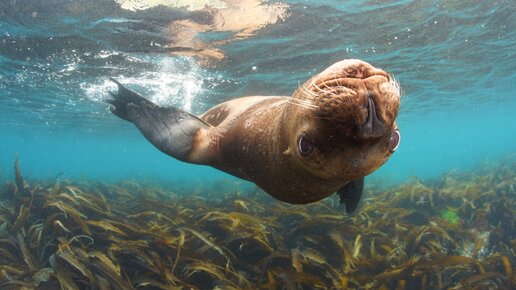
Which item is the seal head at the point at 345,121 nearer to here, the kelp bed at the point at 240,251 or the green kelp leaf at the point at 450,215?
the kelp bed at the point at 240,251

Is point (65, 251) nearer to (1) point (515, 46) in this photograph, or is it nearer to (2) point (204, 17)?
(2) point (204, 17)

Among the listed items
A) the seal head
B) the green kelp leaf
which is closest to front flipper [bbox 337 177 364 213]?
the seal head

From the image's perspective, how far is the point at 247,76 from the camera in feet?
48.4

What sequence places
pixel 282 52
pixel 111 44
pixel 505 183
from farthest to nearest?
pixel 282 52
pixel 111 44
pixel 505 183

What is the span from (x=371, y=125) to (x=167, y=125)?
9.50 feet

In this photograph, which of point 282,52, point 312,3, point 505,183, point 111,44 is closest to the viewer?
point 312,3

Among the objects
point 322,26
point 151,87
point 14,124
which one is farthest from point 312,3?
point 14,124

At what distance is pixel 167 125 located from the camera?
→ 12.5 feet

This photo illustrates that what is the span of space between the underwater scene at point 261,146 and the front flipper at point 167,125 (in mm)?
21

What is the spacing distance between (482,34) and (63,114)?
23.6m

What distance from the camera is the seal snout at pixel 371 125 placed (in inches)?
50.4

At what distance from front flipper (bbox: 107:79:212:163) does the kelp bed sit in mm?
1316

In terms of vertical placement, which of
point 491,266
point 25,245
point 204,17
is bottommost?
point 491,266

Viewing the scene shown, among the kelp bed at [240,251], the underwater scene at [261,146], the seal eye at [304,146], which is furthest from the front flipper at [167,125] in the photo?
the seal eye at [304,146]
